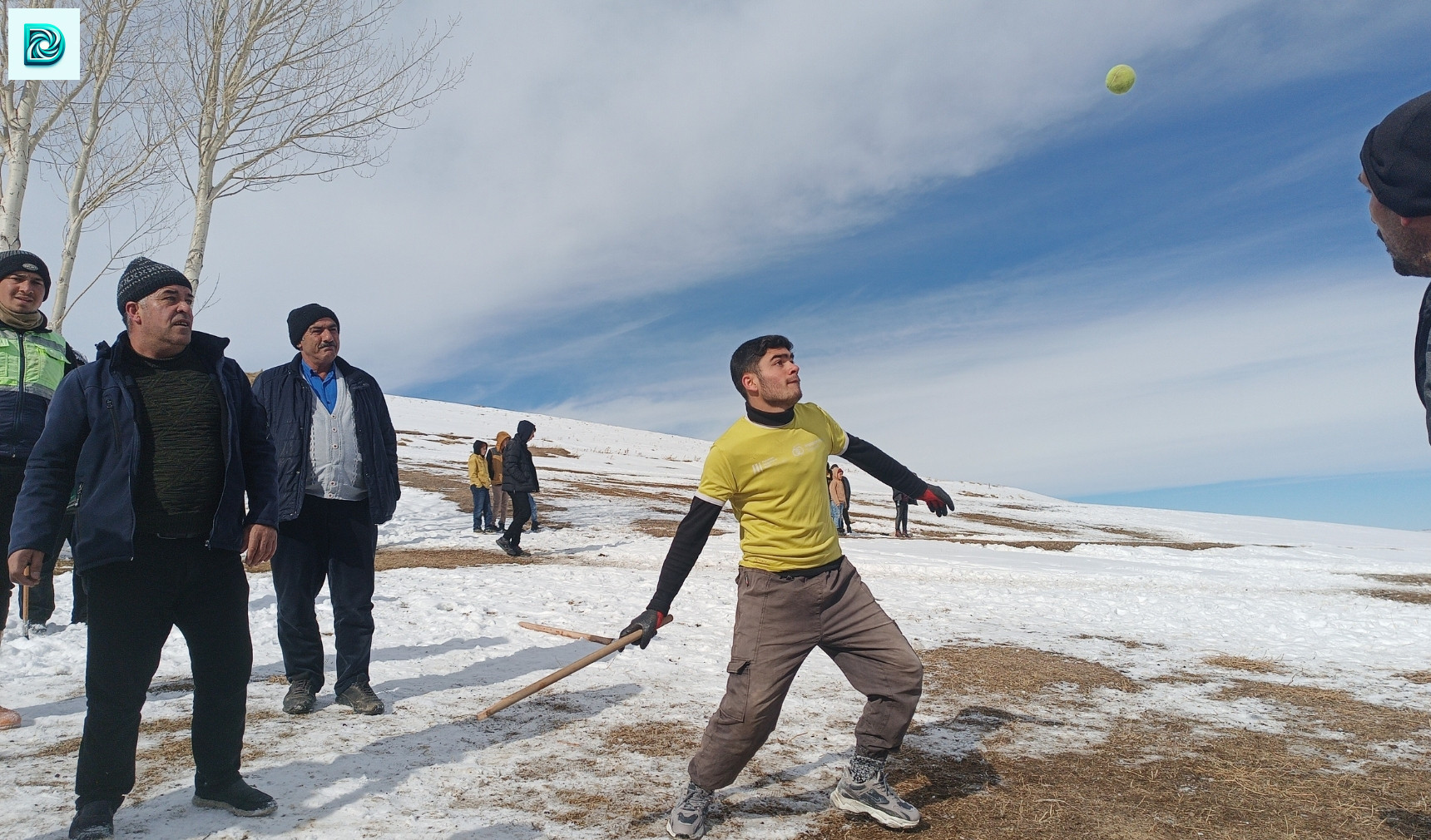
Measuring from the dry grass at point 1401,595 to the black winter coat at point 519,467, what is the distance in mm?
15509

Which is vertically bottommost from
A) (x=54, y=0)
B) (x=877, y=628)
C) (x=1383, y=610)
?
(x=1383, y=610)

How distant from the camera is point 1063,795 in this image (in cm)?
Answer: 421

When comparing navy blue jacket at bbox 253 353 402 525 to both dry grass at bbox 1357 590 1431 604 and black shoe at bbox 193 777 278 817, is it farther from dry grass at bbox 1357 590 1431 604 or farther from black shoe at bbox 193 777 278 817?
dry grass at bbox 1357 590 1431 604

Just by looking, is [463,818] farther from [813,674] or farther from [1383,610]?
[1383,610]

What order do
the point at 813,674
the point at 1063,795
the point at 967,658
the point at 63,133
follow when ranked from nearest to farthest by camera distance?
1. the point at 1063,795
2. the point at 813,674
3. the point at 967,658
4. the point at 63,133

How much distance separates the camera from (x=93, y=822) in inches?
130

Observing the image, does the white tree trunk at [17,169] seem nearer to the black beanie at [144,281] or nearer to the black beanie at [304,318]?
the black beanie at [304,318]

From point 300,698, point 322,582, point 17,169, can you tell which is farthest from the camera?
point 17,169

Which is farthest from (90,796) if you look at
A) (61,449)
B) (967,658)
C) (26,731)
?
(967,658)

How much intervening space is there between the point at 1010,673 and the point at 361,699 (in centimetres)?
546

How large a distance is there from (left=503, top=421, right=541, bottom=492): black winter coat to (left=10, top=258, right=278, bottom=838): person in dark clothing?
12204 mm

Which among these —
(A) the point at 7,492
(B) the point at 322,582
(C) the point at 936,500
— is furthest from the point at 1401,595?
(A) the point at 7,492

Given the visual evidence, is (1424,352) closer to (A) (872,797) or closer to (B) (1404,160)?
(B) (1404,160)

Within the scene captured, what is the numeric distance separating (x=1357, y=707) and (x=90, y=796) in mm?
8264
